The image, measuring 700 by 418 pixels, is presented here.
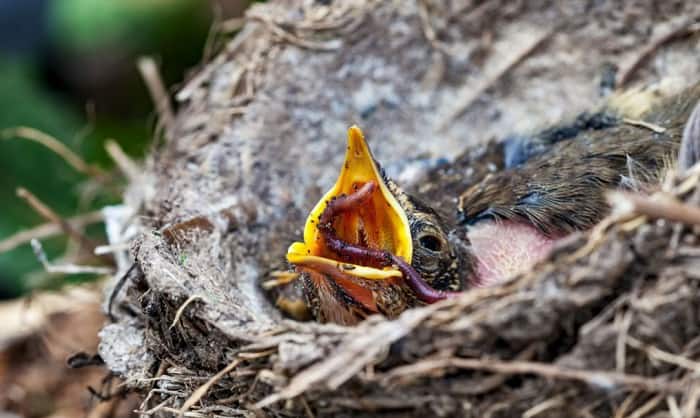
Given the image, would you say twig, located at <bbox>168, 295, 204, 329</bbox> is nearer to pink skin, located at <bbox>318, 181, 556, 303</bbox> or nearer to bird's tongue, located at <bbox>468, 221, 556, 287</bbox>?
pink skin, located at <bbox>318, 181, 556, 303</bbox>

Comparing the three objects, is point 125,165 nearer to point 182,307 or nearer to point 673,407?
point 182,307

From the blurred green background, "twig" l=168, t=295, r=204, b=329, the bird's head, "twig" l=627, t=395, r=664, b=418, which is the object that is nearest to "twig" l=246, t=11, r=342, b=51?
the blurred green background

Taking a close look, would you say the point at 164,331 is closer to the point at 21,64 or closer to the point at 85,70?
the point at 21,64

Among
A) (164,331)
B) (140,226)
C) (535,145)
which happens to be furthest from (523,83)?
(164,331)

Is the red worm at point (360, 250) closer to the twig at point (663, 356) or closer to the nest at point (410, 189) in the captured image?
the nest at point (410, 189)

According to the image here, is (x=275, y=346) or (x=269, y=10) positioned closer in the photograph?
(x=275, y=346)

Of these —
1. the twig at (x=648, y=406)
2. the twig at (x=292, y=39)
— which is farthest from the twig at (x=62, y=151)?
the twig at (x=648, y=406)
